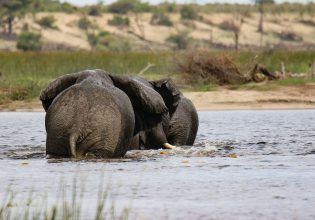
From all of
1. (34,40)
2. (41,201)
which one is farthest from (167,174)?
(34,40)

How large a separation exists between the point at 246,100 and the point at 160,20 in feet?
141

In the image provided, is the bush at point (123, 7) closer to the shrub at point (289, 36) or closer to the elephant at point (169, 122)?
the shrub at point (289, 36)

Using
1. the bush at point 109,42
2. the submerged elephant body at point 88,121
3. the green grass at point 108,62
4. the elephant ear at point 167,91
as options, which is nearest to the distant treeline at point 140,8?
the bush at point 109,42

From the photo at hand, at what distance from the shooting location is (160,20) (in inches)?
2564

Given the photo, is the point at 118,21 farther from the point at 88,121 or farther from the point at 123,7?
the point at 88,121

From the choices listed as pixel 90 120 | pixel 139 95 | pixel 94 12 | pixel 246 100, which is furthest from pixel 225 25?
pixel 90 120

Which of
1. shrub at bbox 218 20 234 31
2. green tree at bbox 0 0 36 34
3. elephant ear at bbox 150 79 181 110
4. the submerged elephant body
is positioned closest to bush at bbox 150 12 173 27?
shrub at bbox 218 20 234 31

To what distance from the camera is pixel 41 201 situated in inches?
311

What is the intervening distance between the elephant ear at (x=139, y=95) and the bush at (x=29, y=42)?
120 feet

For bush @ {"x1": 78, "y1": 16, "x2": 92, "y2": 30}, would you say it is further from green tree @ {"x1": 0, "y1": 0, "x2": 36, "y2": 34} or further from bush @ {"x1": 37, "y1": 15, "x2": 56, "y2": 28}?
green tree @ {"x1": 0, "y1": 0, "x2": 36, "y2": 34}

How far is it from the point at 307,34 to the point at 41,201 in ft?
183

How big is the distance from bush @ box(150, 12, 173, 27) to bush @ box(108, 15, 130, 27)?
71.5 inches

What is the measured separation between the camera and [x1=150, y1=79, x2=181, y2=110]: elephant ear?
A: 470 inches

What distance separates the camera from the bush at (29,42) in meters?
47.8
